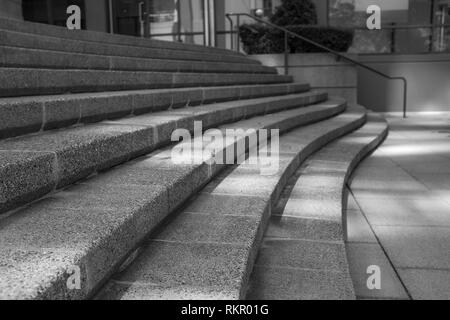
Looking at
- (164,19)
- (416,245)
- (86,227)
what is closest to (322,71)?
(164,19)

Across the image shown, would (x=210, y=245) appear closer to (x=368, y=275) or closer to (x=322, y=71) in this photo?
(x=368, y=275)

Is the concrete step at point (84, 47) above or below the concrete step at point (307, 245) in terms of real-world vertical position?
above

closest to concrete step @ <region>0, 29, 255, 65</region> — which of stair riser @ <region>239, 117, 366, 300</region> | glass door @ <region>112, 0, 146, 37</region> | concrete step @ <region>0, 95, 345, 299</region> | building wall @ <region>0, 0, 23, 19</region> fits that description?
concrete step @ <region>0, 95, 345, 299</region>

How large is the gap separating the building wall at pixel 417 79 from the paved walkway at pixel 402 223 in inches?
265

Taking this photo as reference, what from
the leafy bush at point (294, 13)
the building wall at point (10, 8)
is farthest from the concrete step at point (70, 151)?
the leafy bush at point (294, 13)

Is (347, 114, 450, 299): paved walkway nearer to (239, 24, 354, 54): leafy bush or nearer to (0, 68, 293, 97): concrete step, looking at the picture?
(0, 68, 293, 97): concrete step

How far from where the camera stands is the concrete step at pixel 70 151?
7.00 feet

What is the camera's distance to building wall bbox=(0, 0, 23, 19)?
28.2 ft

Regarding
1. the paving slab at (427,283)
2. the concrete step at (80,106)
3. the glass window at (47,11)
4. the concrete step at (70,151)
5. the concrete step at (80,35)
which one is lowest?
the paving slab at (427,283)

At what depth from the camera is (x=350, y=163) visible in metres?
5.42

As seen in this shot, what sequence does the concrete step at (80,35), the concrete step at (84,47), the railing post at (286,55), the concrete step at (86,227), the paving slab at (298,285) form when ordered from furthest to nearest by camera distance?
the railing post at (286,55) → the concrete step at (80,35) → the concrete step at (84,47) → the paving slab at (298,285) → the concrete step at (86,227)

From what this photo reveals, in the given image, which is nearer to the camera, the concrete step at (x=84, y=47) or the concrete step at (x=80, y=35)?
the concrete step at (x=84, y=47)

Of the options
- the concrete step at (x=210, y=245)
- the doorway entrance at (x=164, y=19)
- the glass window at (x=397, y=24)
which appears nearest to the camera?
the concrete step at (x=210, y=245)

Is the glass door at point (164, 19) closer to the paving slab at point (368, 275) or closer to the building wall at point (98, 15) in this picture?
the building wall at point (98, 15)
